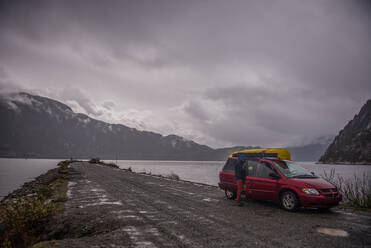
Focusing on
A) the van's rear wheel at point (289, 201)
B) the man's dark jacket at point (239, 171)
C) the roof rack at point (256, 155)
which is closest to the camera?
the van's rear wheel at point (289, 201)

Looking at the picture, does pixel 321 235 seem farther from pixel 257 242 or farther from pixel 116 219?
pixel 116 219

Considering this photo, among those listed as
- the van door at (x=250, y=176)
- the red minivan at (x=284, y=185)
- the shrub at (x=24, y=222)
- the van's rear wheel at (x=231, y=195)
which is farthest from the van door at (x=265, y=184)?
the shrub at (x=24, y=222)

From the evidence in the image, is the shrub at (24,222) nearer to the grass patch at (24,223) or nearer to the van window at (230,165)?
the grass patch at (24,223)

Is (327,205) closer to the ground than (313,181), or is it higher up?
closer to the ground

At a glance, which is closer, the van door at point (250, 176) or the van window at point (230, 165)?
the van door at point (250, 176)

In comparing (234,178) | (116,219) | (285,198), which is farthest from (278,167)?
(116,219)

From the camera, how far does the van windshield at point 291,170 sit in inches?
374

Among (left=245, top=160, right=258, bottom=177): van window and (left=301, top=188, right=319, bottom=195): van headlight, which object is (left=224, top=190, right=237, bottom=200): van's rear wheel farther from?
(left=301, top=188, right=319, bottom=195): van headlight

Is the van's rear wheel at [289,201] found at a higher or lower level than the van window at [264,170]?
lower

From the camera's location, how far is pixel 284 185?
912 centimetres

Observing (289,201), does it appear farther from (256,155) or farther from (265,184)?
(256,155)

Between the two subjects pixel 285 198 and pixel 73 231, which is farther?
pixel 285 198

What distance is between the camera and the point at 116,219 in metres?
7.34

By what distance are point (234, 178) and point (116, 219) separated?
19.9 feet
